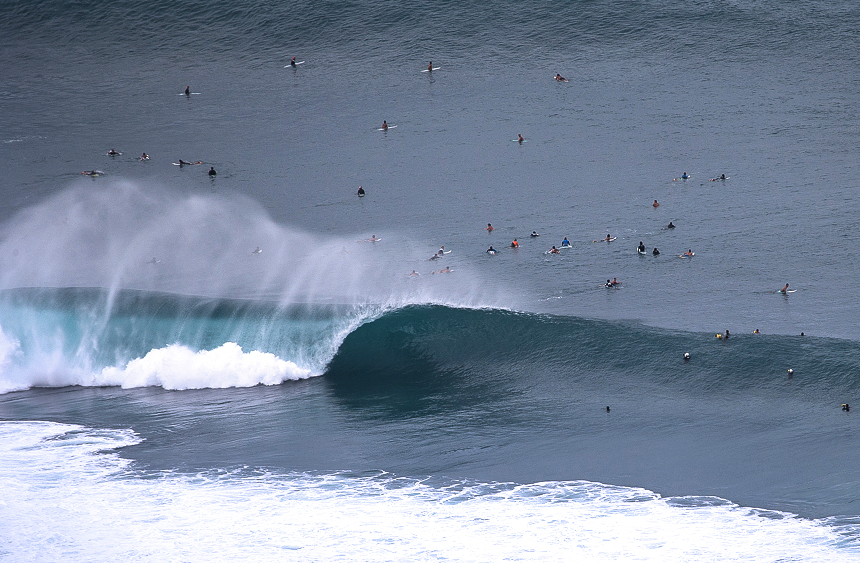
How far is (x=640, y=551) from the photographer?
20234 mm

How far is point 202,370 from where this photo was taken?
33406mm

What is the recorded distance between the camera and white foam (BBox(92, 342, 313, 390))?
33.0m

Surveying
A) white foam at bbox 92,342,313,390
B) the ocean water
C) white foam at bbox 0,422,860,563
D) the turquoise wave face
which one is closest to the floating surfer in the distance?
the ocean water

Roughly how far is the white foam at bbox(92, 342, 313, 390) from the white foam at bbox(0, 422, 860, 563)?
815 cm

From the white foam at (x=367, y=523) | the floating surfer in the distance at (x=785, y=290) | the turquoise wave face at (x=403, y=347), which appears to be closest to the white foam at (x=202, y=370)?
the turquoise wave face at (x=403, y=347)

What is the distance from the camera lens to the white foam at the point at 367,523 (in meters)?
20.4

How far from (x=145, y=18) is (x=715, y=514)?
247 ft

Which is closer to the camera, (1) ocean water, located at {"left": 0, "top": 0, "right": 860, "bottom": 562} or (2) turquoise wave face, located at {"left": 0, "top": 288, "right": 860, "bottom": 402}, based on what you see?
(1) ocean water, located at {"left": 0, "top": 0, "right": 860, "bottom": 562}

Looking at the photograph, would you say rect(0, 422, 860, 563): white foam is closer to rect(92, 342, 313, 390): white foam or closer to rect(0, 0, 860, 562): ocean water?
rect(0, 0, 860, 562): ocean water

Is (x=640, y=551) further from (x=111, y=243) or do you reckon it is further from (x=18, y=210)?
(x=18, y=210)

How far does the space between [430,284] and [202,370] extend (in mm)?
11071

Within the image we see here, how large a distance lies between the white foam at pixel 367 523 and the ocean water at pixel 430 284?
9 centimetres

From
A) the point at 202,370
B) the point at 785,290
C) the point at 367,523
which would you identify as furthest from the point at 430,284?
the point at 367,523

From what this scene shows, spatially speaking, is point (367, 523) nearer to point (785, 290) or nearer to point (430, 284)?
point (430, 284)
